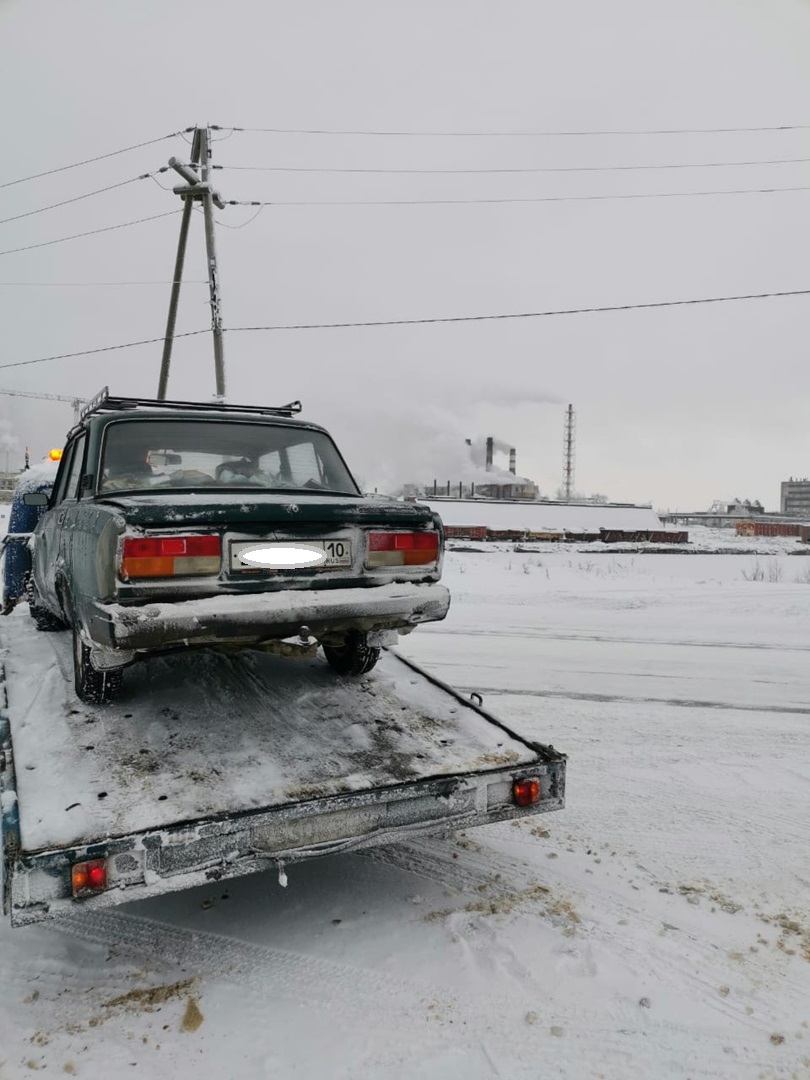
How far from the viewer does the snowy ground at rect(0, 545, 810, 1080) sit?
81.1 inches

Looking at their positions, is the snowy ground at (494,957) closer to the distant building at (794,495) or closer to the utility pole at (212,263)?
the utility pole at (212,263)

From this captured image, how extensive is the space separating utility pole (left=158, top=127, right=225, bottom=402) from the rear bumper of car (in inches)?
521

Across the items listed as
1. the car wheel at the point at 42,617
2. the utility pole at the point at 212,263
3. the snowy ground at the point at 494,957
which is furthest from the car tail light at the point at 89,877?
the utility pole at the point at 212,263

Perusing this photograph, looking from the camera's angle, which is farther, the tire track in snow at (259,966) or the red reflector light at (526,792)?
the red reflector light at (526,792)

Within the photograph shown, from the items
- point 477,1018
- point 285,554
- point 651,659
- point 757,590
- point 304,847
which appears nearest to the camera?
point 477,1018

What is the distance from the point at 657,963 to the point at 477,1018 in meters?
0.72

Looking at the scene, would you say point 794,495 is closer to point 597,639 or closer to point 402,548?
point 597,639

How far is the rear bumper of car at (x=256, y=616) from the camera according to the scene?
269 cm

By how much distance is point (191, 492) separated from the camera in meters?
3.38

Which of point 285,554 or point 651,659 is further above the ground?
point 285,554

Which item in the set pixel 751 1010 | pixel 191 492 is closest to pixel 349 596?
pixel 191 492

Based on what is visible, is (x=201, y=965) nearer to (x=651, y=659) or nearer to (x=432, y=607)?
(x=432, y=607)

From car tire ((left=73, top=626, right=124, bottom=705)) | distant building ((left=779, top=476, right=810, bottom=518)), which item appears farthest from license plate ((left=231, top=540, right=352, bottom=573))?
distant building ((left=779, top=476, right=810, bottom=518))

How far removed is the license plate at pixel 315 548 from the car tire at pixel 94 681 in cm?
85
